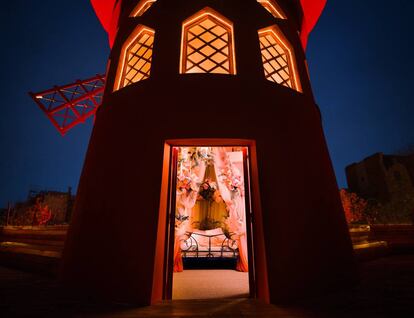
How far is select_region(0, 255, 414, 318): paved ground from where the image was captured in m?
2.36

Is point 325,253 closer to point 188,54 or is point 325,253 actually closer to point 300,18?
point 188,54

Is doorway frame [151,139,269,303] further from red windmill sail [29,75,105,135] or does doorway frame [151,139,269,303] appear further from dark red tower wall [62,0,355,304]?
red windmill sail [29,75,105,135]

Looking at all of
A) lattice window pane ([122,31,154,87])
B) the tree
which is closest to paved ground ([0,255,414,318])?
Result: lattice window pane ([122,31,154,87])

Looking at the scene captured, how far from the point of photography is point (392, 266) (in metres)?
4.61

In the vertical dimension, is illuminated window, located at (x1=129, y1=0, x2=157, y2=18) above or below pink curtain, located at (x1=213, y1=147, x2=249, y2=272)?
above

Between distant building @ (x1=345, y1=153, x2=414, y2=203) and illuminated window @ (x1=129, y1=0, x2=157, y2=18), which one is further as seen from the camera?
distant building @ (x1=345, y1=153, x2=414, y2=203)

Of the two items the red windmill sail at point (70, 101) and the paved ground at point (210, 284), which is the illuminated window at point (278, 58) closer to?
the paved ground at point (210, 284)

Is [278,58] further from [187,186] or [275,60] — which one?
[187,186]

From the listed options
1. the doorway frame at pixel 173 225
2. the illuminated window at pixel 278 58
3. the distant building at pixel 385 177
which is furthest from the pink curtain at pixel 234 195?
the distant building at pixel 385 177

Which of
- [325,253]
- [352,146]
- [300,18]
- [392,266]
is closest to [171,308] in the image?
[325,253]

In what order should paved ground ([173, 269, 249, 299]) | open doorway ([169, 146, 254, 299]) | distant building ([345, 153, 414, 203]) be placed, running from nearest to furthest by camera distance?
1. paved ground ([173, 269, 249, 299])
2. open doorway ([169, 146, 254, 299])
3. distant building ([345, 153, 414, 203])

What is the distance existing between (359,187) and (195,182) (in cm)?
1825

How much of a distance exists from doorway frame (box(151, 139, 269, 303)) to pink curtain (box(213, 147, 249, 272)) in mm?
1752

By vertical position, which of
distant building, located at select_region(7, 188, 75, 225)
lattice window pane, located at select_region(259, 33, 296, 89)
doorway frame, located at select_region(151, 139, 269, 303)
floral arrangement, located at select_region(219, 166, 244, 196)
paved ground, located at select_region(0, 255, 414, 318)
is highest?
lattice window pane, located at select_region(259, 33, 296, 89)
